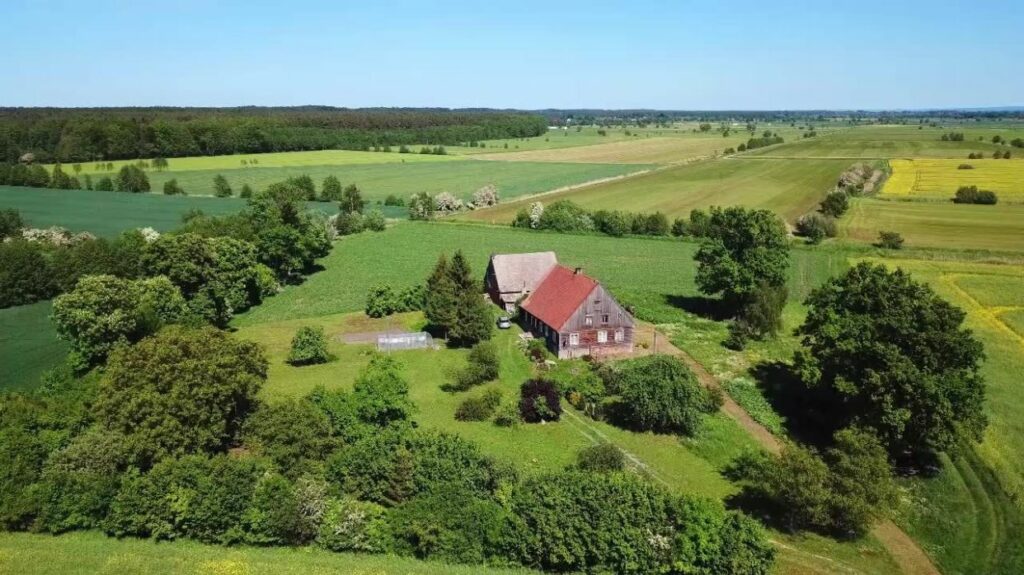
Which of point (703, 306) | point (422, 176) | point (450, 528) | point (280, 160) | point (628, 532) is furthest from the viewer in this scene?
point (280, 160)

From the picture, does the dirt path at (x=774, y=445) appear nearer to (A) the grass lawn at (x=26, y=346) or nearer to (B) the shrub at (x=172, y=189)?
(A) the grass lawn at (x=26, y=346)

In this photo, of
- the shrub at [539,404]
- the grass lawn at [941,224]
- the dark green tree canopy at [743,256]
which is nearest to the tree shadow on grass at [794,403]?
the dark green tree canopy at [743,256]

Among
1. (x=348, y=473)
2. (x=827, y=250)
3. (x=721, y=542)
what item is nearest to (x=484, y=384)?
(x=348, y=473)

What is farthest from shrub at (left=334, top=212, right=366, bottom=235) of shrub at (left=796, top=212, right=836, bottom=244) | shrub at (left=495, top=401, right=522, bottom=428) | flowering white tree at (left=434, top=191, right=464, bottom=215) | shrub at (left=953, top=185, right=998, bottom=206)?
shrub at (left=953, top=185, right=998, bottom=206)

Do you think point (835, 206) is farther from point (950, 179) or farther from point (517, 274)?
point (517, 274)

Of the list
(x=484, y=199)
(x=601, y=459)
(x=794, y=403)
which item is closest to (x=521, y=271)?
(x=794, y=403)

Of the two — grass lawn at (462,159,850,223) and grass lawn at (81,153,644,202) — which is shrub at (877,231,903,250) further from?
grass lawn at (81,153,644,202)

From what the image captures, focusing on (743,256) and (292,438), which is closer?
(292,438)
